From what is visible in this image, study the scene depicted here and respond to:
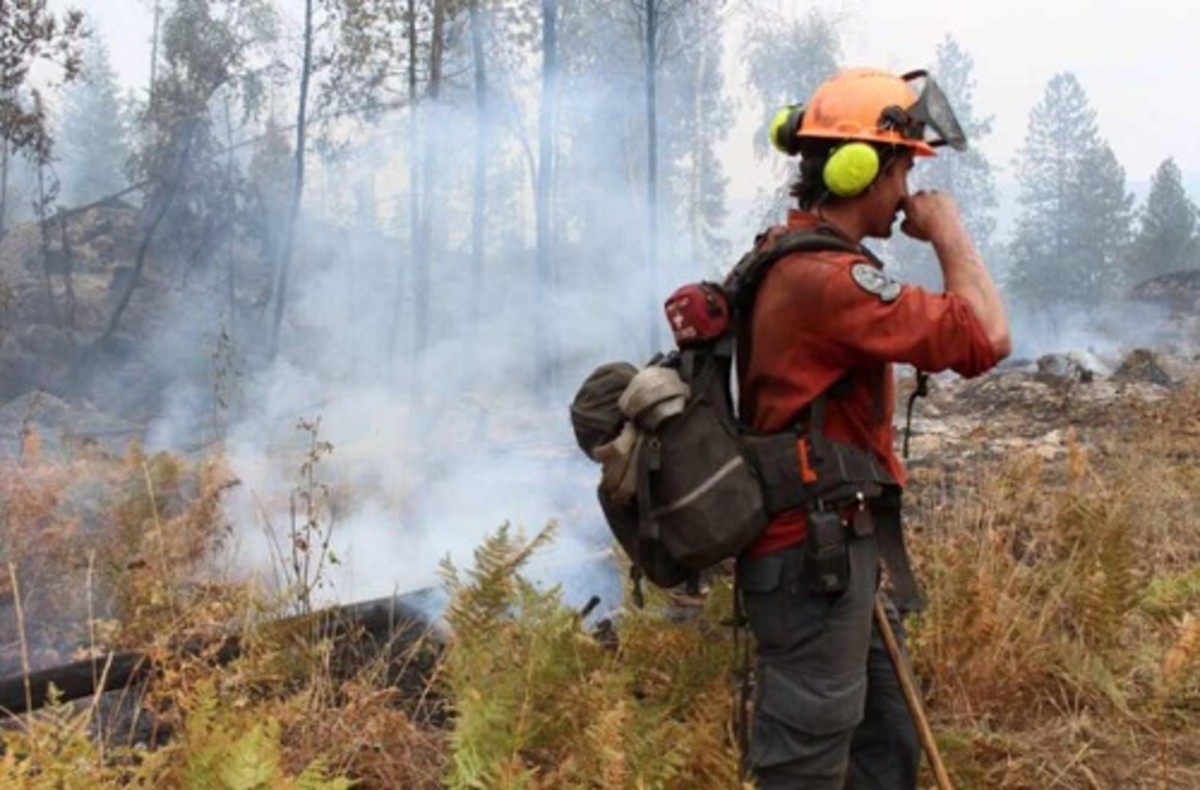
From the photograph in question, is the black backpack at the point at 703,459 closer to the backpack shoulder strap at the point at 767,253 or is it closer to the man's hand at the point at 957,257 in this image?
the backpack shoulder strap at the point at 767,253

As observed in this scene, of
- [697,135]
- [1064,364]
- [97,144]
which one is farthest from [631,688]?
[97,144]

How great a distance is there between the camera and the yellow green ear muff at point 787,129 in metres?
2.44

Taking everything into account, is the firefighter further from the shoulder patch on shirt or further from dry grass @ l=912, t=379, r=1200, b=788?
dry grass @ l=912, t=379, r=1200, b=788

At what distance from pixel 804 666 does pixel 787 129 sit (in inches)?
50.4

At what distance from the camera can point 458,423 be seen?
14414 millimetres

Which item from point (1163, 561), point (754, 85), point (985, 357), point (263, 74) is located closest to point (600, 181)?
point (754, 85)

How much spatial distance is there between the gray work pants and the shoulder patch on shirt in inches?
22.1

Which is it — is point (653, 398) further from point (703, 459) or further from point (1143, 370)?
point (1143, 370)

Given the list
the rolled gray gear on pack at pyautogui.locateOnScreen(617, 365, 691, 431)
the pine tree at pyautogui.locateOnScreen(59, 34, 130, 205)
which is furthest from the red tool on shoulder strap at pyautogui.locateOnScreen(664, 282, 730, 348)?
the pine tree at pyautogui.locateOnScreen(59, 34, 130, 205)

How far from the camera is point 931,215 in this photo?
7.75 ft

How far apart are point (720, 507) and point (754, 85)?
38000 millimetres

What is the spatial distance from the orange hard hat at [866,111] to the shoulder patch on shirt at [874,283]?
39 centimetres

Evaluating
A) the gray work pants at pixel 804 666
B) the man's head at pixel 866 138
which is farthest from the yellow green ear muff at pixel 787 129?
the gray work pants at pixel 804 666

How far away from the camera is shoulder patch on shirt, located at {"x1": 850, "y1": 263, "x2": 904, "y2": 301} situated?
2.09 metres
